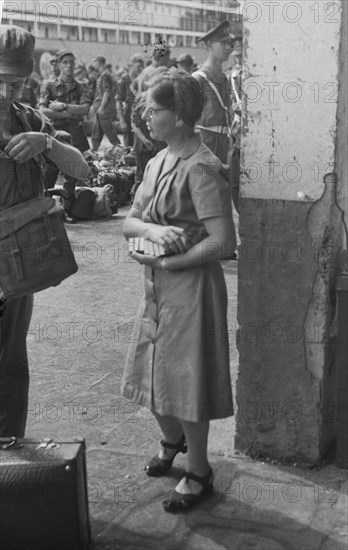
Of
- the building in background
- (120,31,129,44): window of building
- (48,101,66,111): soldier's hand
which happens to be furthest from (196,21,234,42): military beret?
(120,31,129,44): window of building

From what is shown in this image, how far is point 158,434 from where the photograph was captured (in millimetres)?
4664

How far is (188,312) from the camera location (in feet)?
12.2

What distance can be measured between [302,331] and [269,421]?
0.50m

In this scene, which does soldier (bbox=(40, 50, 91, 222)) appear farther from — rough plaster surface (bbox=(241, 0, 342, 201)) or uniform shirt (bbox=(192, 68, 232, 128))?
rough plaster surface (bbox=(241, 0, 342, 201))

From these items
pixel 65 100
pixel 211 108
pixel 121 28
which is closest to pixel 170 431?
pixel 211 108

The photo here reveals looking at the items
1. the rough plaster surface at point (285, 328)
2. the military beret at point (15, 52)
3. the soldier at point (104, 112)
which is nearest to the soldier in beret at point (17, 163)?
the military beret at point (15, 52)

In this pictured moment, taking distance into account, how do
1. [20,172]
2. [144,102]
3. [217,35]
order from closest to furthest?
1. [20,172]
2. [217,35]
3. [144,102]

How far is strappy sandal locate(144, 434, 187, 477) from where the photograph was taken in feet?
13.6

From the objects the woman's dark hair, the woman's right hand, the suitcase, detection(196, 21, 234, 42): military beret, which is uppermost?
detection(196, 21, 234, 42): military beret

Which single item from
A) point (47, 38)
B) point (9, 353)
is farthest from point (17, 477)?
point (47, 38)

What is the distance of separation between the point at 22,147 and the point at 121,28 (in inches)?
1756

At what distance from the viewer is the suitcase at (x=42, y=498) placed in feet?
10.5

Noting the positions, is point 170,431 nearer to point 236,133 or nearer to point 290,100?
point 290,100

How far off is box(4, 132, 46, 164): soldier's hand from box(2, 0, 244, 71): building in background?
3052cm
